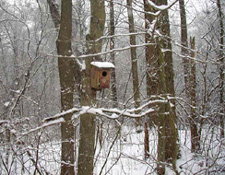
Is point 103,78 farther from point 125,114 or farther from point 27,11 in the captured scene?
point 27,11

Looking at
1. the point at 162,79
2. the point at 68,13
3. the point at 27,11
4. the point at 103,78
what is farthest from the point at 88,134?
the point at 27,11

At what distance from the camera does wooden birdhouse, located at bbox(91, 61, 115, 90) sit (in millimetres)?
3479

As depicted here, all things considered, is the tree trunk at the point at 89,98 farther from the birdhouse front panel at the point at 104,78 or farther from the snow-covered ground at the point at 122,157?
the snow-covered ground at the point at 122,157

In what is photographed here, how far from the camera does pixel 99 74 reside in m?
3.50

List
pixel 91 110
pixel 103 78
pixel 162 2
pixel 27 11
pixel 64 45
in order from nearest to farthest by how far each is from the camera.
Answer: pixel 91 110, pixel 103 78, pixel 64 45, pixel 162 2, pixel 27 11

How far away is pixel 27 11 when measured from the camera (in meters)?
7.87

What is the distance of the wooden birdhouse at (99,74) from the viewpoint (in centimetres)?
348

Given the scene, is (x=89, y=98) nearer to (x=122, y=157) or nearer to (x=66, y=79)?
(x=66, y=79)

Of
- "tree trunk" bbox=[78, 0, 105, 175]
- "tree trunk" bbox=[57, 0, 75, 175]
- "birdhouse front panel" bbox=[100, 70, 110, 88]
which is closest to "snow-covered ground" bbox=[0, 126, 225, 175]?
"tree trunk" bbox=[57, 0, 75, 175]

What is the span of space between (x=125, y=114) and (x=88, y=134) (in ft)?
2.36

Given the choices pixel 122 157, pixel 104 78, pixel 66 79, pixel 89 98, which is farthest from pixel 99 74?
pixel 122 157

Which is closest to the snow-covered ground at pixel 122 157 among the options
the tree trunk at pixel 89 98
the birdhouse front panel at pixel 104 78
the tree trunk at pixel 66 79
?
the tree trunk at pixel 66 79

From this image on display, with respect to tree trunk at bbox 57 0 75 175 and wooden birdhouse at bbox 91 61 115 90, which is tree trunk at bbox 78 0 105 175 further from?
tree trunk at bbox 57 0 75 175

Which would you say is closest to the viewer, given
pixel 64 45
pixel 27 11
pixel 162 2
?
pixel 64 45
